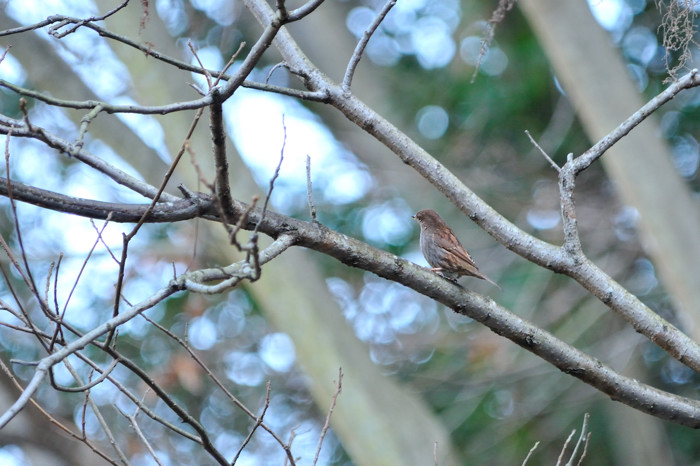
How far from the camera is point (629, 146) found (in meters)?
6.49

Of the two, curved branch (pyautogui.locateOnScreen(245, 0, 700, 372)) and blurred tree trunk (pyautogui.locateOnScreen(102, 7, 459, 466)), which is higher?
blurred tree trunk (pyautogui.locateOnScreen(102, 7, 459, 466))

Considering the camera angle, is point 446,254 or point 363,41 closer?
point 363,41

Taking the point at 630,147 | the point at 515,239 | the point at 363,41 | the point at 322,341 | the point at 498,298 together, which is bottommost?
the point at 515,239

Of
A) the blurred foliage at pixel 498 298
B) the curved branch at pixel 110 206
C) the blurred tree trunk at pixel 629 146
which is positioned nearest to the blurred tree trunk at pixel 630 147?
the blurred tree trunk at pixel 629 146

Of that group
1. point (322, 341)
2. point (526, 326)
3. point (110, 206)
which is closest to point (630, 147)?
point (322, 341)

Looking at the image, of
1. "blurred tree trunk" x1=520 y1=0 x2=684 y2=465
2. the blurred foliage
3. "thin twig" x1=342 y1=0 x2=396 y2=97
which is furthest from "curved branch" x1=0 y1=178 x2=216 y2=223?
the blurred foliage

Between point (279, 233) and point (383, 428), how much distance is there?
4.46 metres

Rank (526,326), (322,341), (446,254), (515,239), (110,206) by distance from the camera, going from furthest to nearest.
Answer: (322,341), (446,254), (515,239), (526,326), (110,206)

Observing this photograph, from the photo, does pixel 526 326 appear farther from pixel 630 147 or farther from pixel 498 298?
pixel 498 298

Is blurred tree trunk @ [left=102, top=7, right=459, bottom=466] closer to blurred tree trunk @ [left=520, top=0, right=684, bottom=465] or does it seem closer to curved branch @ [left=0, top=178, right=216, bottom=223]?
blurred tree trunk @ [left=520, top=0, right=684, bottom=465]

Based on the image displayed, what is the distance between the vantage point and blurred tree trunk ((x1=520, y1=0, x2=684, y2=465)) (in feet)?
20.9

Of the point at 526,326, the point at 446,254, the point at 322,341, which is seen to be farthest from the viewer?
the point at 322,341

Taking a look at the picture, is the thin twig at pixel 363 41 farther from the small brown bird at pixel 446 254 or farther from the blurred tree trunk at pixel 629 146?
the blurred tree trunk at pixel 629 146

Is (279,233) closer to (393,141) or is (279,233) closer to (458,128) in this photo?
(393,141)
